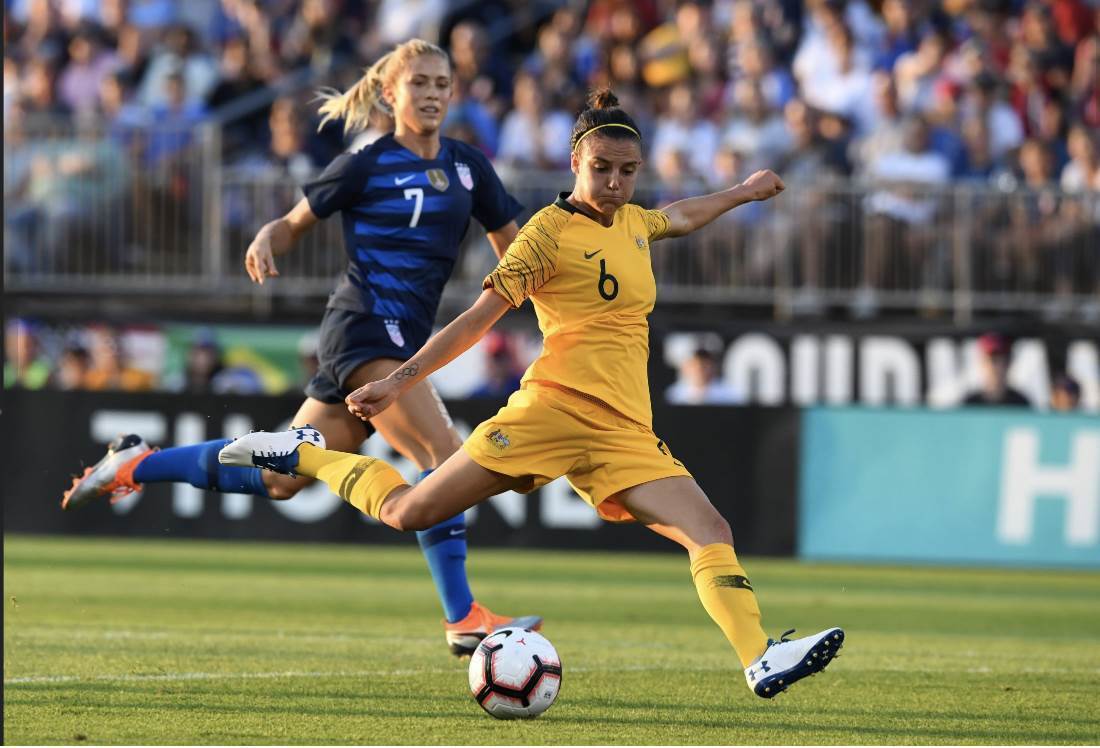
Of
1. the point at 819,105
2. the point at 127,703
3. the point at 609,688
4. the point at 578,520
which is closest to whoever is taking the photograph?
the point at 127,703

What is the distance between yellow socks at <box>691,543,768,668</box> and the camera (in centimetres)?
613

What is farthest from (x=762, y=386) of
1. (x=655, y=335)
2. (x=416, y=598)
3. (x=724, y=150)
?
(x=416, y=598)

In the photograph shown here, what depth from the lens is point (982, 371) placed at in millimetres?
15180

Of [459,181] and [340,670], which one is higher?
[459,181]

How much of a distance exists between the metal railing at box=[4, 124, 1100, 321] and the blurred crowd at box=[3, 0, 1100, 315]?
0.07 feet

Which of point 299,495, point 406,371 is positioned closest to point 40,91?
point 299,495

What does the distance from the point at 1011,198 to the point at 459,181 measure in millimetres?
8410

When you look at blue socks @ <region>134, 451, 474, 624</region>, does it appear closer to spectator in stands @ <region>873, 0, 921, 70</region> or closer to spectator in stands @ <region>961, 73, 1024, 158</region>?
spectator in stands @ <region>961, 73, 1024, 158</region>

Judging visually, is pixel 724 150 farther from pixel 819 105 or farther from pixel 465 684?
pixel 465 684

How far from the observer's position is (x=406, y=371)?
6.25m

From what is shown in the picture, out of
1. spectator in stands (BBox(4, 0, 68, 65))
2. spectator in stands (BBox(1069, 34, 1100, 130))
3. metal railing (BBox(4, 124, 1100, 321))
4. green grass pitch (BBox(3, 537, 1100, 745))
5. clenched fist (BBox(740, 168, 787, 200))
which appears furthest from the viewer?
spectator in stands (BBox(4, 0, 68, 65))

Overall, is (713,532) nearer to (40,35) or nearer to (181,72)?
(181,72)

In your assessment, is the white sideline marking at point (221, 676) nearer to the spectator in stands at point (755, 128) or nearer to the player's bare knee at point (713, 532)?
the player's bare knee at point (713, 532)

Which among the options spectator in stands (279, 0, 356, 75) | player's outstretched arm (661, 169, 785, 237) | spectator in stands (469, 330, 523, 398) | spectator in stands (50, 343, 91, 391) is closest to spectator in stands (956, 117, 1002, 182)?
spectator in stands (469, 330, 523, 398)
